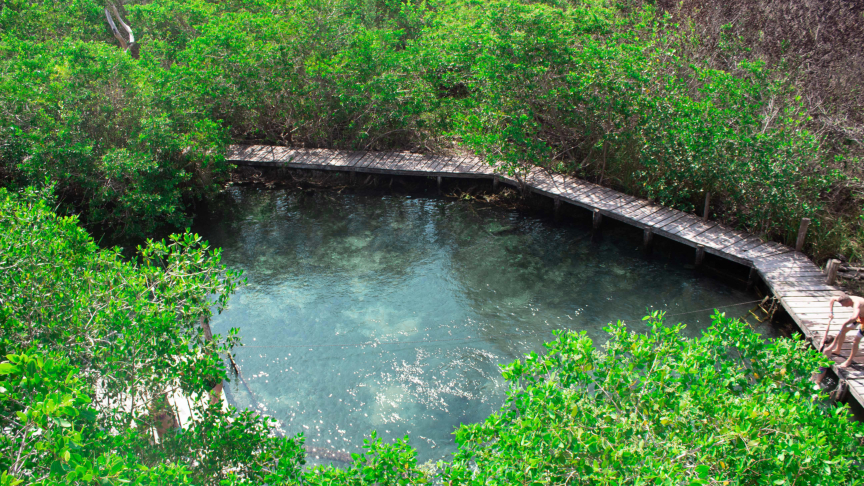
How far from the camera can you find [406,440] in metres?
5.40

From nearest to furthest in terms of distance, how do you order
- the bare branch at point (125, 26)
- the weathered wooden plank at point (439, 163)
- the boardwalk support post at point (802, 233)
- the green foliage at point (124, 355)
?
the green foliage at point (124, 355)
the boardwalk support post at point (802, 233)
the weathered wooden plank at point (439, 163)
the bare branch at point (125, 26)

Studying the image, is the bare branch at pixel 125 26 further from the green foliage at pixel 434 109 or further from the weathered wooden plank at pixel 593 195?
the weathered wooden plank at pixel 593 195

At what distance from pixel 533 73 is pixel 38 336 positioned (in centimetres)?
1446

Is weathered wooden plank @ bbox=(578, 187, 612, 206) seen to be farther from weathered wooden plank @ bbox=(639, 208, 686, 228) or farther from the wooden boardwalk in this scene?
weathered wooden plank @ bbox=(639, 208, 686, 228)

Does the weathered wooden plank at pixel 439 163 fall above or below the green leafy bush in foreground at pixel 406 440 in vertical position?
below

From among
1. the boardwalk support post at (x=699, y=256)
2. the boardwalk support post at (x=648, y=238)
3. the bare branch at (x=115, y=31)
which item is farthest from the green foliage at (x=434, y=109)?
the bare branch at (x=115, y=31)

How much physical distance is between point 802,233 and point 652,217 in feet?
11.6

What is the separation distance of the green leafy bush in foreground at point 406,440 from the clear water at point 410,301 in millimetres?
4101

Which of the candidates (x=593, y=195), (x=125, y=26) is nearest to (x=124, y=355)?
(x=593, y=195)

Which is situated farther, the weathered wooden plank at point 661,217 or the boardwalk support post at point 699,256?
the weathered wooden plank at point 661,217

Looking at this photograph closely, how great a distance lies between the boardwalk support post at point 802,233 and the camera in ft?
42.6

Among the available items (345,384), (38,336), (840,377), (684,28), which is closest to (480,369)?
(345,384)

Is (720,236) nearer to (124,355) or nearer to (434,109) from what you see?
(434,109)

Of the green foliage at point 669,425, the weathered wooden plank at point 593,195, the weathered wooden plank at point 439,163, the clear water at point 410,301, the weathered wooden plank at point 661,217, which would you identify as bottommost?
the clear water at point 410,301
